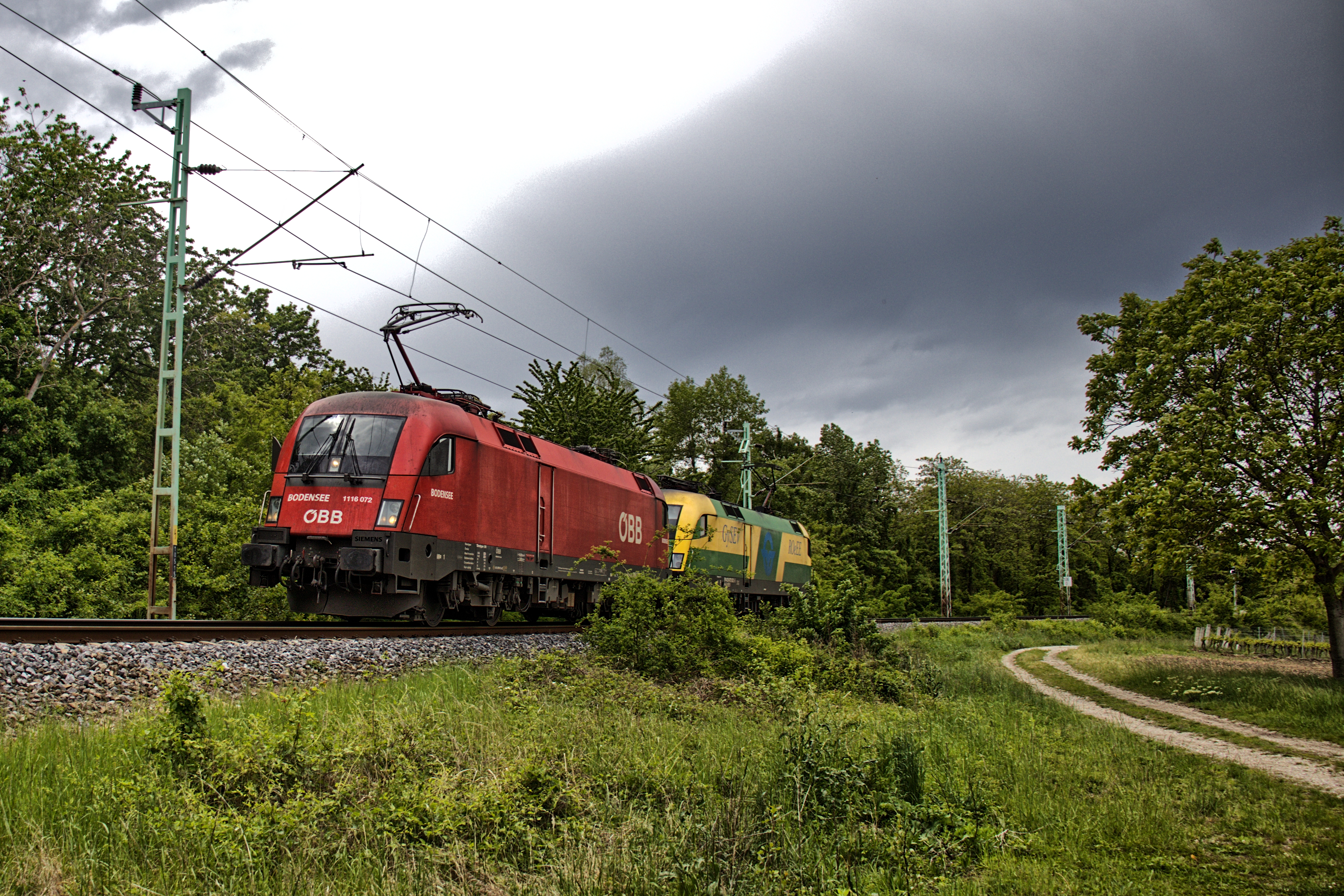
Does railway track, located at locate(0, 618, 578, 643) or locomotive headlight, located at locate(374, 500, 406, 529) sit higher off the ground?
locomotive headlight, located at locate(374, 500, 406, 529)

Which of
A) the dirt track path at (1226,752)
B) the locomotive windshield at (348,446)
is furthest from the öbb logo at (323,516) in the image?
the dirt track path at (1226,752)

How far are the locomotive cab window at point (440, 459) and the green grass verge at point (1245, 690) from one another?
13.5 meters

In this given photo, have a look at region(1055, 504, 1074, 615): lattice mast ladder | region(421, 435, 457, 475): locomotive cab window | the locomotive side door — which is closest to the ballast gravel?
region(421, 435, 457, 475): locomotive cab window

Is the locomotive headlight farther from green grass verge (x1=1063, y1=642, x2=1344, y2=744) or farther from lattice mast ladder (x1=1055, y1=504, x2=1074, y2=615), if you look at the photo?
lattice mast ladder (x1=1055, y1=504, x2=1074, y2=615)

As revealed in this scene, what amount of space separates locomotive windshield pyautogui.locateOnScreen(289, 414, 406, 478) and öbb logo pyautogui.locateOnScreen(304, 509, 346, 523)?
0.57 m

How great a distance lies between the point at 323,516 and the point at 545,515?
4597mm

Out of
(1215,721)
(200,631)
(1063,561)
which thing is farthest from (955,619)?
(200,631)

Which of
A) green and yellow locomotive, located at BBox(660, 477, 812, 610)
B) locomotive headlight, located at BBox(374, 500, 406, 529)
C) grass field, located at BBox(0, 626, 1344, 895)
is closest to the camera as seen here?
grass field, located at BBox(0, 626, 1344, 895)

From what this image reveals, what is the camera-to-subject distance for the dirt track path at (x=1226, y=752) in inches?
381

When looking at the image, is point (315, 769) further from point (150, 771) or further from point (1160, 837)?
point (1160, 837)

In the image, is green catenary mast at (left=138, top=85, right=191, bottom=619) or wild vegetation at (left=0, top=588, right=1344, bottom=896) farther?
green catenary mast at (left=138, top=85, right=191, bottom=619)

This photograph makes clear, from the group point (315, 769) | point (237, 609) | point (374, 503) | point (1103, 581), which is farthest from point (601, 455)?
point (1103, 581)

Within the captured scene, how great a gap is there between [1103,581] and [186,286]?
217 feet

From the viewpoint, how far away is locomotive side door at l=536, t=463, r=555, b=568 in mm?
16578
